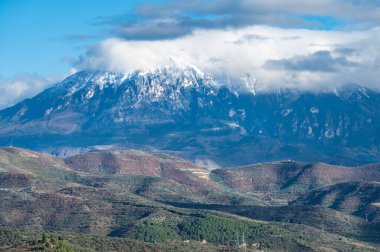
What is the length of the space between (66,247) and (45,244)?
4.05m

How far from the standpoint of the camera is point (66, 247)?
655 feet

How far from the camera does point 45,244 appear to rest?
19912 cm

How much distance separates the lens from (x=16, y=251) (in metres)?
192

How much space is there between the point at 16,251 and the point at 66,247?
11.5m

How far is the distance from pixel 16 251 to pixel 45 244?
345 inches
